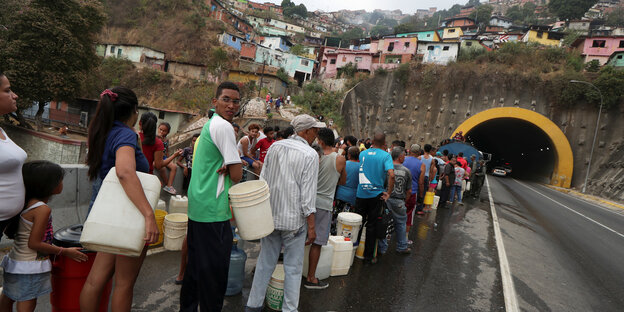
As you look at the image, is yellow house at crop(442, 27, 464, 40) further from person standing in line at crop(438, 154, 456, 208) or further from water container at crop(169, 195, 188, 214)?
water container at crop(169, 195, 188, 214)

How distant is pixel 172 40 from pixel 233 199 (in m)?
54.4

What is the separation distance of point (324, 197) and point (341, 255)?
1.05 metres

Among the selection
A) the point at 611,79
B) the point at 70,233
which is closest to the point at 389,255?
the point at 70,233

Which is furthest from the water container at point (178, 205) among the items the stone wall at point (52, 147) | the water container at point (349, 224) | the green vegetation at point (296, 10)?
the green vegetation at point (296, 10)

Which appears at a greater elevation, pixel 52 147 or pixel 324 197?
pixel 324 197

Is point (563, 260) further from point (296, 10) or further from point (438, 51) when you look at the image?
point (296, 10)

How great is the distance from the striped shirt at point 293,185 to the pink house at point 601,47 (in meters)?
48.2

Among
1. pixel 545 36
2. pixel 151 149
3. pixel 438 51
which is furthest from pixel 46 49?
pixel 545 36

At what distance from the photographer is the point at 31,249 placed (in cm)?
219

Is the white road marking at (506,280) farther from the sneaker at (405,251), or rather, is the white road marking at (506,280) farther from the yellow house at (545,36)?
the yellow house at (545,36)

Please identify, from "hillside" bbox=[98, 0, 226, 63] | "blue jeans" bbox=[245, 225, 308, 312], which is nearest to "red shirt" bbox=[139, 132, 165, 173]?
"blue jeans" bbox=[245, 225, 308, 312]

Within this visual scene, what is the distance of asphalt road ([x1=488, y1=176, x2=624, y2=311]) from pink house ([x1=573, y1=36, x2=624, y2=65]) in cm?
3604

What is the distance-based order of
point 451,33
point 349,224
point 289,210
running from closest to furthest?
1. point 289,210
2. point 349,224
3. point 451,33

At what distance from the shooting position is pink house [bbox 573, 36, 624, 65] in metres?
36.1
